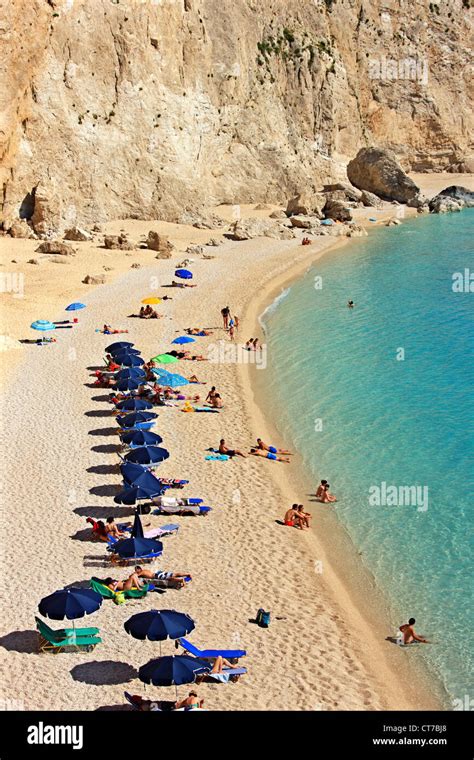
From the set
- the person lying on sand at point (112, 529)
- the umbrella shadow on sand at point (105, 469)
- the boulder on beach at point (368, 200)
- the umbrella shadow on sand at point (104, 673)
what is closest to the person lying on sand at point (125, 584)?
the person lying on sand at point (112, 529)

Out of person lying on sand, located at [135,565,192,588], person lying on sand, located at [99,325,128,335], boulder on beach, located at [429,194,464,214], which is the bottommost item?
person lying on sand, located at [135,565,192,588]

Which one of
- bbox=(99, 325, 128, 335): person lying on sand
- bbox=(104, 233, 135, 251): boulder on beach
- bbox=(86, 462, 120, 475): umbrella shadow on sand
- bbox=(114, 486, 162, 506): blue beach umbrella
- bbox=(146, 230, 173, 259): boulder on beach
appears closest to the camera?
bbox=(114, 486, 162, 506): blue beach umbrella

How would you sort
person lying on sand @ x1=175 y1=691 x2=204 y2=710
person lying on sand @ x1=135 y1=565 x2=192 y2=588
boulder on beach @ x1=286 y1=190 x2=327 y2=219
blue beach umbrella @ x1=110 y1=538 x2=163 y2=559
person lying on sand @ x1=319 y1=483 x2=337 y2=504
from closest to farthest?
person lying on sand @ x1=175 y1=691 x2=204 y2=710
person lying on sand @ x1=135 y1=565 x2=192 y2=588
blue beach umbrella @ x1=110 y1=538 x2=163 y2=559
person lying on sand @ x1=319 y1=483 x2=337 y2=504
boulder on beach @ x1=286 y1=190 x2=327 y2=219

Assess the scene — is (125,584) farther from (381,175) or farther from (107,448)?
(381,175)

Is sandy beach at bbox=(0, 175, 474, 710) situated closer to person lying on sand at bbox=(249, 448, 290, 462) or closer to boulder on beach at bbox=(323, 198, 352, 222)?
person lying on sand at bbox=(249, 448, 290, 462)

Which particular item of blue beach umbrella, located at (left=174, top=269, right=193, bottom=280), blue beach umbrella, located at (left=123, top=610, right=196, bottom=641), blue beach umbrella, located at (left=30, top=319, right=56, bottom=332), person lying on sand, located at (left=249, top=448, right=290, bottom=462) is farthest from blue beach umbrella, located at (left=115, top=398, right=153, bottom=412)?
blue beach umbrella, located at (left=174, top=269, right=193, bottom=280)

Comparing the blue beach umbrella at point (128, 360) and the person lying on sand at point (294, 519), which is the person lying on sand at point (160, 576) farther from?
the blue beach umbrella at point (128, 360)
